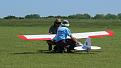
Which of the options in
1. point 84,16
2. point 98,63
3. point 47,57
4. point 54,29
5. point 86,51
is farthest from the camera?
point 84,16

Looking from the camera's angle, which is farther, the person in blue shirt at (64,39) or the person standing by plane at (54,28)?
the person standing by plane at (54,28)

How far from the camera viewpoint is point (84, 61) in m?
15.6

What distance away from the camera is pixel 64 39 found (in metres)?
18.9

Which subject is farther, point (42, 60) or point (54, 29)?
point (54, 29)

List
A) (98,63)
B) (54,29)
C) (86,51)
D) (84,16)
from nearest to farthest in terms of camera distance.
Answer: (98,63)
(86,51)
(54,29)
(84,16)

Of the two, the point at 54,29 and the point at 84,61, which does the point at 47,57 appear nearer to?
the point at 84,61

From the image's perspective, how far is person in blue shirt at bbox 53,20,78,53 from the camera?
61.6ft

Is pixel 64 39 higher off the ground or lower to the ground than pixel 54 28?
lower

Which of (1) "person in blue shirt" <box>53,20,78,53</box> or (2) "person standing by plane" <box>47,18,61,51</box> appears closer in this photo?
(1) "person in blue shirt" <box>53,20,78,53</box>

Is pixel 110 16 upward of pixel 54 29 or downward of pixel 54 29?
downward

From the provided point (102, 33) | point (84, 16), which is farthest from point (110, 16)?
point (102, 33)

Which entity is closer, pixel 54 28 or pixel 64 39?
pixel 64 39

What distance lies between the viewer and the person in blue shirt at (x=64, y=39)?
18781 mm

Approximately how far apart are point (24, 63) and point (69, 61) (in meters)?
1.50
